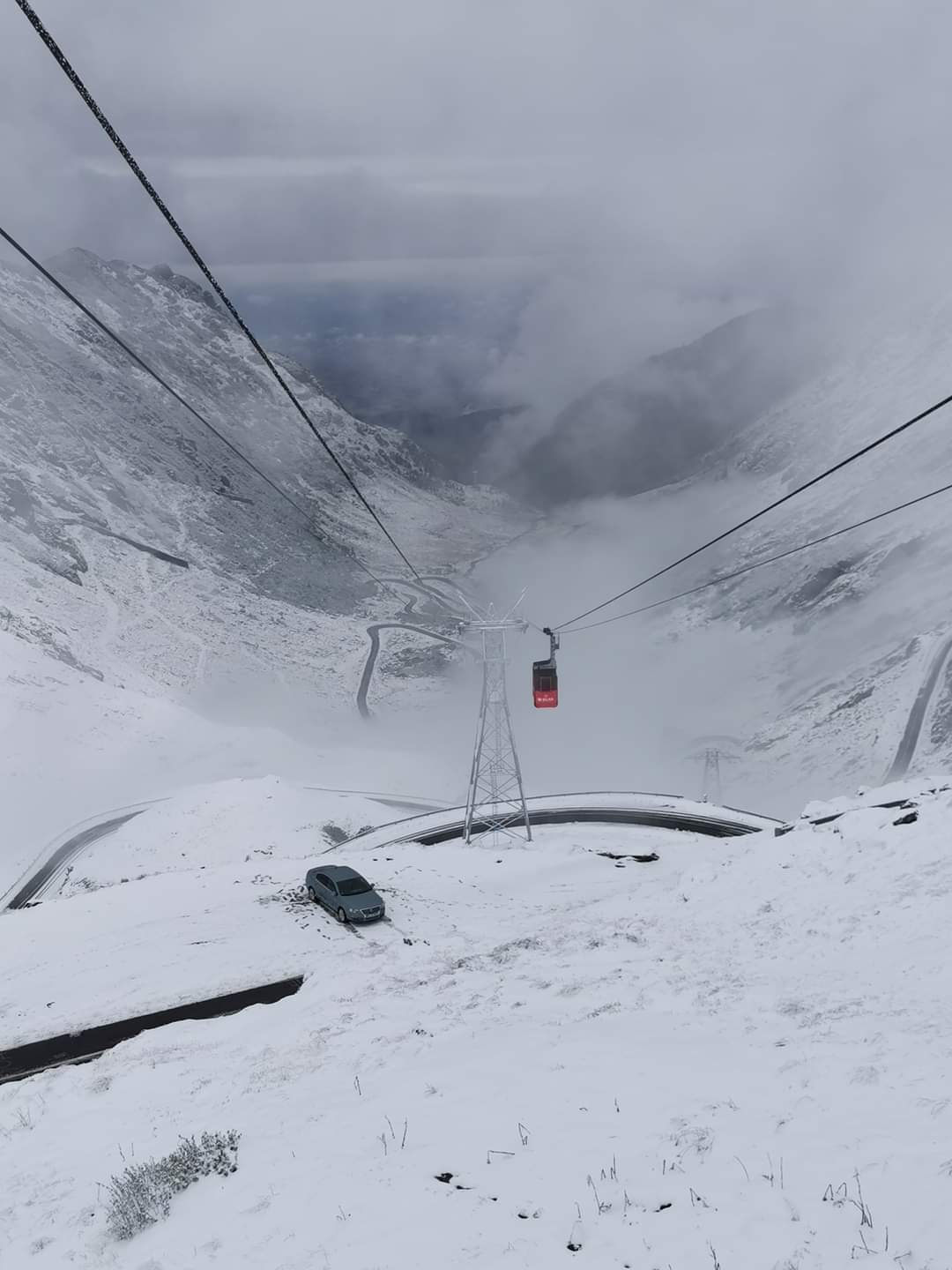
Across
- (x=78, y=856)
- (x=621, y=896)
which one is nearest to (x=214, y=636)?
(x=78, y=856)

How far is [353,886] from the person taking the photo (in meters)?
21.8

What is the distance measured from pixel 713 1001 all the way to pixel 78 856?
48.6 meters

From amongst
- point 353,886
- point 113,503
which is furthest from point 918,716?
point 113,503

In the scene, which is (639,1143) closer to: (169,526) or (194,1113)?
(194,1113)

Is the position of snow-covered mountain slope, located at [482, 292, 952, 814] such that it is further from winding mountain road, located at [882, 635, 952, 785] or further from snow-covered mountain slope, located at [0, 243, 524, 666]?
snow-covered mountain slope, located at [0, 243, 524, 666]

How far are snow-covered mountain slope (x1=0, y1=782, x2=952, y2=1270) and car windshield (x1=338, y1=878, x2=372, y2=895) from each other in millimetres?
1577

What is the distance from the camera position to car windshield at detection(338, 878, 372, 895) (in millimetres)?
21516

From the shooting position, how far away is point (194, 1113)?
9.99 meters

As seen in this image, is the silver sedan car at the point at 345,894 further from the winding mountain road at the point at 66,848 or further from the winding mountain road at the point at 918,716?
A: the winding mountain road at the point at 918,716

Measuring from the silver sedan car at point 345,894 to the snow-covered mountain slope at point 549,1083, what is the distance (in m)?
0.94

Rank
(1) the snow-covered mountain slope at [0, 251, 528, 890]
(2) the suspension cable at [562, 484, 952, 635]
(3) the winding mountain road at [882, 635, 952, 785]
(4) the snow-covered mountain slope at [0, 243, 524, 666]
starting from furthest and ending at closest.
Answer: (4) the snow-covered mountain slope at [0, 243, 524, 666], (3) the winding mountain road at [882, 635, 952, 785], (1) the snow-covered mountain slope at [0, 251, 528, 890], (2) the suspension cable at [562, 484, 952, 635]

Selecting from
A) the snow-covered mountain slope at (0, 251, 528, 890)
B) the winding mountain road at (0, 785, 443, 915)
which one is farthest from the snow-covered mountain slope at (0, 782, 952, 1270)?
the snow-covered mountain slope at (0, 251, 528, 890)

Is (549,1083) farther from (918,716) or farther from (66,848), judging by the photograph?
(918,716)

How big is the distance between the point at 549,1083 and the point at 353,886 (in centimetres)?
1357
